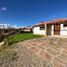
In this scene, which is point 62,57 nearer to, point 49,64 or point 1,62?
point 49,64

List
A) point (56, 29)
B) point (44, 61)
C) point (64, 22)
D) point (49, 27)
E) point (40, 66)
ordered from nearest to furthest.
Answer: point (40, 66), point (44, 61), point (64, 22), point (56, 29), point (49, 27)

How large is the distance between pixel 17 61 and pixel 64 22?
34.0ft

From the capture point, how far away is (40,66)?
208 inches

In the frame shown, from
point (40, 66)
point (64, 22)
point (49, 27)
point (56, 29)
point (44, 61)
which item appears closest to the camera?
point (40, 66)

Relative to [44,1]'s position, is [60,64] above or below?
below

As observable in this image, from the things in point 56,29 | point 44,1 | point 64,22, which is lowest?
point 56,29

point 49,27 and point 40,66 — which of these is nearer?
point 40,66

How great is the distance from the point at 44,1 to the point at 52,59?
14.0m

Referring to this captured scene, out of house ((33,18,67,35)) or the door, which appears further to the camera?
the door

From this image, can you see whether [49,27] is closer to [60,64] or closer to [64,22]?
[64,22]

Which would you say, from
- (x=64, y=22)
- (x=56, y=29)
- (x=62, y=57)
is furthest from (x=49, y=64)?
(x=56, y=29)

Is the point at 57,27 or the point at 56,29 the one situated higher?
the point at 57,27

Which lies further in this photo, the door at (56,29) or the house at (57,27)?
the door at (56,29)

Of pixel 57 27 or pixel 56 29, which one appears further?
pixel 56 29
